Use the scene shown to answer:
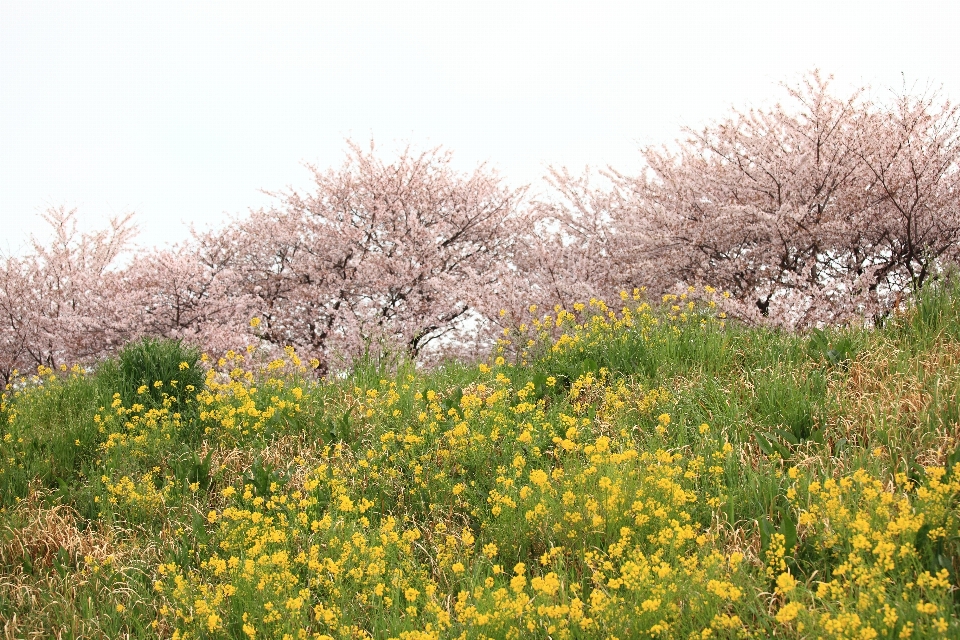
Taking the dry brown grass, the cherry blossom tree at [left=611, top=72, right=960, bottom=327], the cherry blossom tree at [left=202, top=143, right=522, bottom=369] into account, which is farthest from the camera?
the cherry blossom tree at [left=202, top=143, right=522, bottom=369]

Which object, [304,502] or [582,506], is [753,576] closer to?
[582,506]

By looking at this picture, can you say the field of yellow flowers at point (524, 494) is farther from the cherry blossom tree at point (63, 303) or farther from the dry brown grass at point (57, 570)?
the cherry blossom tree at point (63, 303)

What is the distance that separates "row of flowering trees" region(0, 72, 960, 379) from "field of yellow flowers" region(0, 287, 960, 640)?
4104 millimetres

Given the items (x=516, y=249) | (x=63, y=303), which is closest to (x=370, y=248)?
(x=516, y=249)

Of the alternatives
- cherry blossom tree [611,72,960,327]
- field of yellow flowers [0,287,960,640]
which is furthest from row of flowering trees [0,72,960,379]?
field of yellow flowers [0,287,960,640]

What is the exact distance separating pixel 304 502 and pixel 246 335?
1123 centimetres

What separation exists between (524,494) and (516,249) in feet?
40.3

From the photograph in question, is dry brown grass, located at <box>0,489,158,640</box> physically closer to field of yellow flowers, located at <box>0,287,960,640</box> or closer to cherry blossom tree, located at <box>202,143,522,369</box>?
field of yellow flowers, located at <box>0,287,960,640</box>

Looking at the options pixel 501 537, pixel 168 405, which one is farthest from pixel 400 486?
pixel 168 405

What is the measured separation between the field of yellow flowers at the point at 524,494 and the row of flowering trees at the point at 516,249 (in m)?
4.10

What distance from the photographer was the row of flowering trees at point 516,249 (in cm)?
1216

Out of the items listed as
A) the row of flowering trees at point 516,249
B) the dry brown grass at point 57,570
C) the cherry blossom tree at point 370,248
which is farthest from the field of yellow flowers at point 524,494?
the cherry blossom tree at point 370,248

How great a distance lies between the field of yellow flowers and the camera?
3611mm

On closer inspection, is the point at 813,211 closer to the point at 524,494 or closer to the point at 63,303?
the point at 524,494
